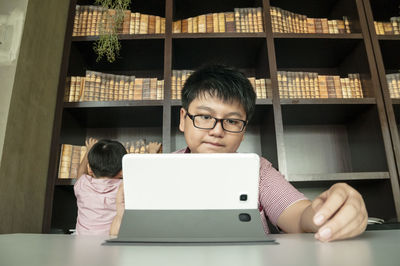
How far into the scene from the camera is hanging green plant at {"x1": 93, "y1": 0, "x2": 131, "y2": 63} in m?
1.91

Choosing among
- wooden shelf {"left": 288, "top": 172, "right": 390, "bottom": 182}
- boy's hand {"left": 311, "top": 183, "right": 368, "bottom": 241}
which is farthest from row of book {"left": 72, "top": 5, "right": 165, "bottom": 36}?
boy's hand {"left": 311, "top": 183, "right": 368, "bottom": 241}

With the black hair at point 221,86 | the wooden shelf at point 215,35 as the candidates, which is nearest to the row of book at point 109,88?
the wooden shelf at point 215,35

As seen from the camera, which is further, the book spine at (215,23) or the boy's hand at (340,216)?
the book spine at (215,23)

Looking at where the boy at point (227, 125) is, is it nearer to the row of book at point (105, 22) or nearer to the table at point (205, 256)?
the table at point (205, 256)

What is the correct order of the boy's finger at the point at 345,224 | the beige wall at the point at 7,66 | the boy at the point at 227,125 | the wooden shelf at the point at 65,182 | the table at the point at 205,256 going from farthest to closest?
1. the wooden shelf at the point at 65,182
2. the beige wall at the point at 7,66
3. the boy at the point at 227,125
4. the boy's finger at the point at 345,224
5. the table at the point at 205,256

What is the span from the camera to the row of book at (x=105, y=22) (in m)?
2.00

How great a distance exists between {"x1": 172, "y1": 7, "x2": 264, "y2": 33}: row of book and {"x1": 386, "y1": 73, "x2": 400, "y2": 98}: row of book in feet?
3.01

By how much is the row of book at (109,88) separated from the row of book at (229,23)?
45 cm

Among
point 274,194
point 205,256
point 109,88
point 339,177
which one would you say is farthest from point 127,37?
point 205,256

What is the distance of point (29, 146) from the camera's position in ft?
5.08

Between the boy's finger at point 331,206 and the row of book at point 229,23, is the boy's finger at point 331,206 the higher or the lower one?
the lower one

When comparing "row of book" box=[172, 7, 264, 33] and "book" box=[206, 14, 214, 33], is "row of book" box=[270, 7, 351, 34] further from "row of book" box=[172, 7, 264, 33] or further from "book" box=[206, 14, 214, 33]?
"book" box=[206, 14, 214, 33]

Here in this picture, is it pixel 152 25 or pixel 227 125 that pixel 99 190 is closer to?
pixel 227 125

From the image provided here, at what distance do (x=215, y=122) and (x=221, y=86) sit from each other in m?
0.14
